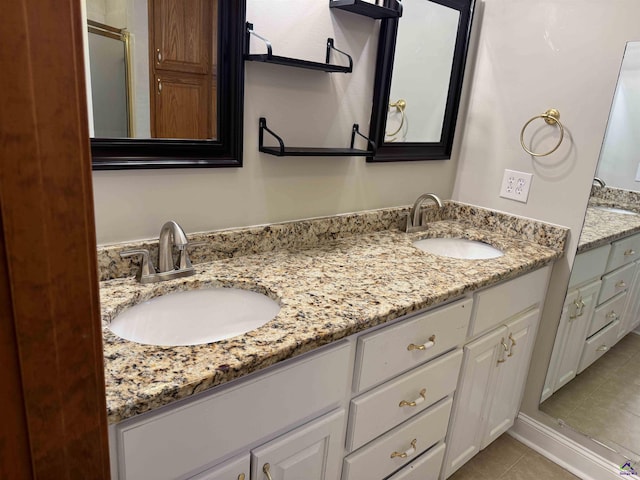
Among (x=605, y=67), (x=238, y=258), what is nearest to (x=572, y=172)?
(x=605, y=67)

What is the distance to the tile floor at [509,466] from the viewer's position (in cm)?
184

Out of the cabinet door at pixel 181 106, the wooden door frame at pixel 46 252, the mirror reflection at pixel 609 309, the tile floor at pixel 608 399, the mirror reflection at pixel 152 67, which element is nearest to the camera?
the wooden door frame at pixel 46 252

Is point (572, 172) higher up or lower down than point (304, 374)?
higher up

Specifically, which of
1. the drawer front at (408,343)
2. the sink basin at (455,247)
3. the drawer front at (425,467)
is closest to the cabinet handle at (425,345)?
the drawer front at (408,343)

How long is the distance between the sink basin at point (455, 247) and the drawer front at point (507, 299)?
8.4 inches

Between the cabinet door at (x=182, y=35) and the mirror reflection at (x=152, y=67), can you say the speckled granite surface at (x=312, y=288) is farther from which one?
the cabinet door at (x=182, y=35)

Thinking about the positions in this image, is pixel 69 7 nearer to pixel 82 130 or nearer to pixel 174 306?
pixel 82 130

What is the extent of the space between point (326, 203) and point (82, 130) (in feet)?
4.20

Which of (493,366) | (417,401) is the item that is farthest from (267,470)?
(493,366)

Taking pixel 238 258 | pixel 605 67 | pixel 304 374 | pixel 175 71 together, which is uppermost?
pixel 605 67

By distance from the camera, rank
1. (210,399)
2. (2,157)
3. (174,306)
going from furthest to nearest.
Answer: (174,306)
(210,399)
(2,157)

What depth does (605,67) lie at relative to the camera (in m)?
1.62

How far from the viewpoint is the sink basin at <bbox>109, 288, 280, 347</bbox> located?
1.12m

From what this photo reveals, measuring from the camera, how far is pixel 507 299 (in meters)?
1.62
